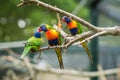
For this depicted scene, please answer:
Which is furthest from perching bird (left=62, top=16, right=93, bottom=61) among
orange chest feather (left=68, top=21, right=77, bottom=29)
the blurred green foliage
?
the blurred green foliage

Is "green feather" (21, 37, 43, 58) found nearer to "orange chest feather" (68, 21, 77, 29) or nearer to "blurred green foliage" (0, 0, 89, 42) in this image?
"orange chest feather" (68, 21, 77, 29)

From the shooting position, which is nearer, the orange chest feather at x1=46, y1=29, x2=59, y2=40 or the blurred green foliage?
the orange chest feather at x1=46, y1=29, x2=59, y2=40

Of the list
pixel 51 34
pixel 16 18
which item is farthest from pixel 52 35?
pixel 16 18

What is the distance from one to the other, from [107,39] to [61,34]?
1648 mm

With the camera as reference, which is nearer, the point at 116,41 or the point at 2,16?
the point at 116,41

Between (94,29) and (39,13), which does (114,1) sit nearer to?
(39,13)

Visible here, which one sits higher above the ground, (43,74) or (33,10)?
(33,10)

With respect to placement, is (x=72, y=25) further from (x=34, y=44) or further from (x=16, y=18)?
(x=16, y=18)

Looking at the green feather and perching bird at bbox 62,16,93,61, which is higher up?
perching bird at bbox 62,16,93,61

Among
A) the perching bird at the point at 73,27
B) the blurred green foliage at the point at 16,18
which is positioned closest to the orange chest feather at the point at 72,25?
the perching bird at the point at 73,27

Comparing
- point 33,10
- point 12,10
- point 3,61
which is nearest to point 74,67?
point 3,61

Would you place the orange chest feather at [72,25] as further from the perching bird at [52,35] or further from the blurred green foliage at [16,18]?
the blurred green foliage at [16,18]

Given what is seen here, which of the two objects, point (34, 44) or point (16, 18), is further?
point (16, 18)

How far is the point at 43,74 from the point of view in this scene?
80.7 inches
